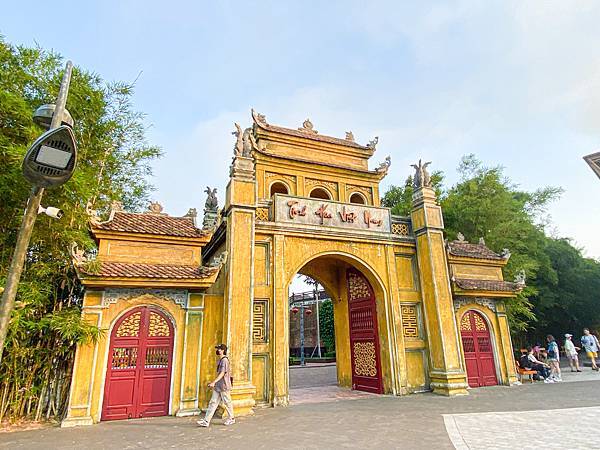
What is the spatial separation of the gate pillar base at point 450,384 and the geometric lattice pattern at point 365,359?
1511 millimetres

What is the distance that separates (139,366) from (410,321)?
634 cm

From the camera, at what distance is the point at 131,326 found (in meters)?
6.98

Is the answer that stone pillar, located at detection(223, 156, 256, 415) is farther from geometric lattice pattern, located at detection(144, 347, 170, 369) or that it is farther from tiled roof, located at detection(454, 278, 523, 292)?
tiled roof, located at detection(454, 278, 523, 292)

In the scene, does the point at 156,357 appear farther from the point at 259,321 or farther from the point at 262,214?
the point at 262,214

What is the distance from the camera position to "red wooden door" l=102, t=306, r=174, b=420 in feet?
21.6

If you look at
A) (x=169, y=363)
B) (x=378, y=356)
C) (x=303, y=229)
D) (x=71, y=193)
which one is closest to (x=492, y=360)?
(x=378, y=356)

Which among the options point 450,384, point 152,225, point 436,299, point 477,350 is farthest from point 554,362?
point 152,225

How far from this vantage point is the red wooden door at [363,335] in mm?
9422

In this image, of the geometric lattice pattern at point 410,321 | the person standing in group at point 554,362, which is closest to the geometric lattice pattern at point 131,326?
the geometric lattice pattern at point 410,321

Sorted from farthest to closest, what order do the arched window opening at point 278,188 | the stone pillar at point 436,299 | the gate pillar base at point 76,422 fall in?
the arched window opening at point 278,188 < the stone pillar at point 436,299 < the gate pillar base at point 76,422

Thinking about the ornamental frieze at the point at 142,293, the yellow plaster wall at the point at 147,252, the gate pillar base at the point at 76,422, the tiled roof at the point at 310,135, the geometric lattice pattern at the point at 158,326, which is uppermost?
the tiled roof at the point at 310,135

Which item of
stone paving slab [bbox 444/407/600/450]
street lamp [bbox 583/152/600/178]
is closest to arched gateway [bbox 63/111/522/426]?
stone paving slab [bbox 444/407/600/450]

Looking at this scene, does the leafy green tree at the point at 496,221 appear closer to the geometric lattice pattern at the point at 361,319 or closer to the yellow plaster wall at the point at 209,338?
the geometric lattice pattern at the point at 361,319

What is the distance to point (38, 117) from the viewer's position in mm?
2848
